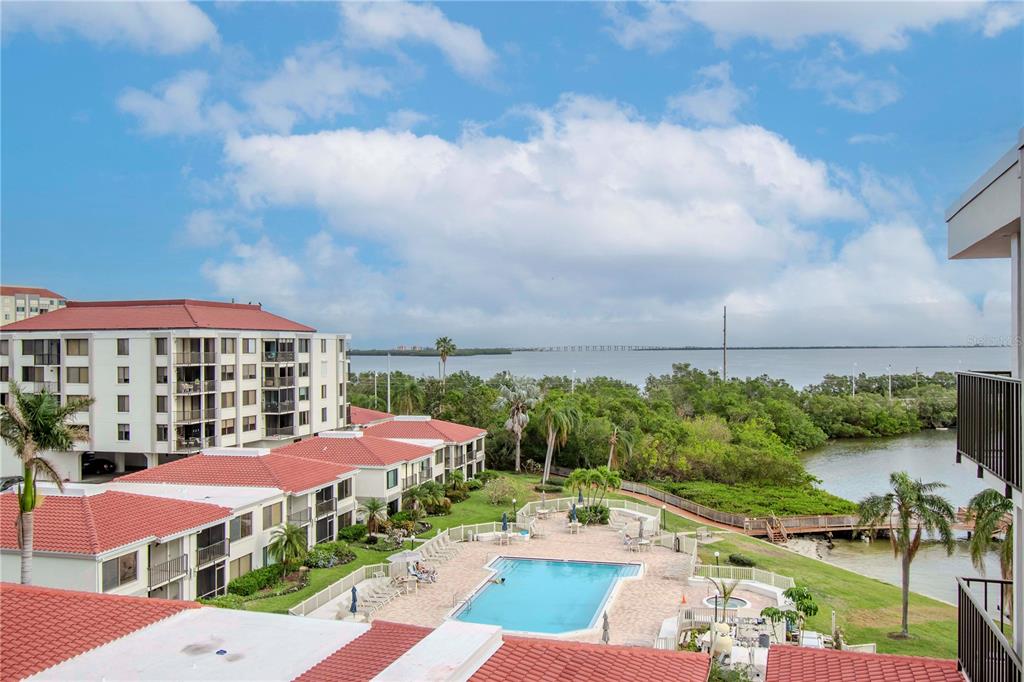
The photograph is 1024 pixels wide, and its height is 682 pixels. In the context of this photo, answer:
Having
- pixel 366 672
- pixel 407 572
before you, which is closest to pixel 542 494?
pixel 407 572

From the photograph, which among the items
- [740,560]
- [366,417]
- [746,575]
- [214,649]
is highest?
[214,649]

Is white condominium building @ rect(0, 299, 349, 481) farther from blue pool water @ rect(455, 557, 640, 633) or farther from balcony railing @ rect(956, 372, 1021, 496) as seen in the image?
balcony railing @ rect(956, 372, 1021, 496)

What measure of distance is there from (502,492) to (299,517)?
1500 cm

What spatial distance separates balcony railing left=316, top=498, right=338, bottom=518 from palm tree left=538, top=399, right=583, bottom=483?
20709mm

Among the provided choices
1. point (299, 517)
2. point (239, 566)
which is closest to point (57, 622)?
point (239, 566)

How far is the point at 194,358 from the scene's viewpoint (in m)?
46.0

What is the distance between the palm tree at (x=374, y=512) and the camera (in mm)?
35312

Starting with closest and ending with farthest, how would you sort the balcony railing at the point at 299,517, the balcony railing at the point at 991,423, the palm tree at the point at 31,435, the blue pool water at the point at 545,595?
the balcony railing at the point at 991,423
the palm tree at the point at 31,435
the blue pool water at the point at 545,595
the balcony railing at the point at 299,517

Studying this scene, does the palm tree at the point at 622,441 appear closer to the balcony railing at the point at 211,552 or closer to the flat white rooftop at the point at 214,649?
the balcony railing at the point at 211,552

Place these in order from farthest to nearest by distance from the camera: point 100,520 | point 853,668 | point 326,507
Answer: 1. point 326,507
2. point 100,520
3. point 853,668

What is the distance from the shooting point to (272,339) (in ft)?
173

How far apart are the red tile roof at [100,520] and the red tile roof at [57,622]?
767 cm

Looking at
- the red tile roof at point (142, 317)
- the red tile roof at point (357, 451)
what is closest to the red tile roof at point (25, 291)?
the red tile roof at point (142, 317)

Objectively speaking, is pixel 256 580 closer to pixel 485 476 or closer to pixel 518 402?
pixel 485 476
